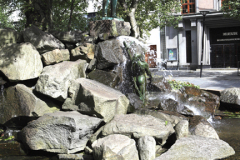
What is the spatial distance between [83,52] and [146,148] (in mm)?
3910

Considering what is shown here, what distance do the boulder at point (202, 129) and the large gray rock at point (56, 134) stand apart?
2373 millimetres

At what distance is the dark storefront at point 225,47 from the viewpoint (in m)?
24.8

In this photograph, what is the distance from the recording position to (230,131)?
606 centimetres

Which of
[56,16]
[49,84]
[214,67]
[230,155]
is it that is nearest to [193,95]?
[230,155]

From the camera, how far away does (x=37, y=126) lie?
4.75 metres

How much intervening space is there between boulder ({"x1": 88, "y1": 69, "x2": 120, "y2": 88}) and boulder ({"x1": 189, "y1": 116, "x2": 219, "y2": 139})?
2304 millimetres

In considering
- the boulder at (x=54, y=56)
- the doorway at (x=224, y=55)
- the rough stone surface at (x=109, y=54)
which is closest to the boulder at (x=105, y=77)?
the rough stone surface at (x=109, y=54)

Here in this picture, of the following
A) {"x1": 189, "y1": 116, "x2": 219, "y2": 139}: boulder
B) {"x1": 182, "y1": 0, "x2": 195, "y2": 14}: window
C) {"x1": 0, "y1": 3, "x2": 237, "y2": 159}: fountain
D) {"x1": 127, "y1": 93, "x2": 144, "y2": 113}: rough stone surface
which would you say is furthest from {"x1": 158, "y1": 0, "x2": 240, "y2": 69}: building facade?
{"x1": 189, "y1": 116, "x2": 219, "y2": 139}: boulder

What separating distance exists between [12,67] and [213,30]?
23861 millimetres

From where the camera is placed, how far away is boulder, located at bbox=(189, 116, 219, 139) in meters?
5.12

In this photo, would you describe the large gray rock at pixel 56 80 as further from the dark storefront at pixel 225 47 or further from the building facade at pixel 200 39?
the dark storefront at pixel 225 47

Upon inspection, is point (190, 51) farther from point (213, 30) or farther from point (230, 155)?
point (230, 155)

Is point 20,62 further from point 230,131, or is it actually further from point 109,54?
point 230,131

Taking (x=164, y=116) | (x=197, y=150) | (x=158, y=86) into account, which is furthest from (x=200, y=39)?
(x=197, y=150)
